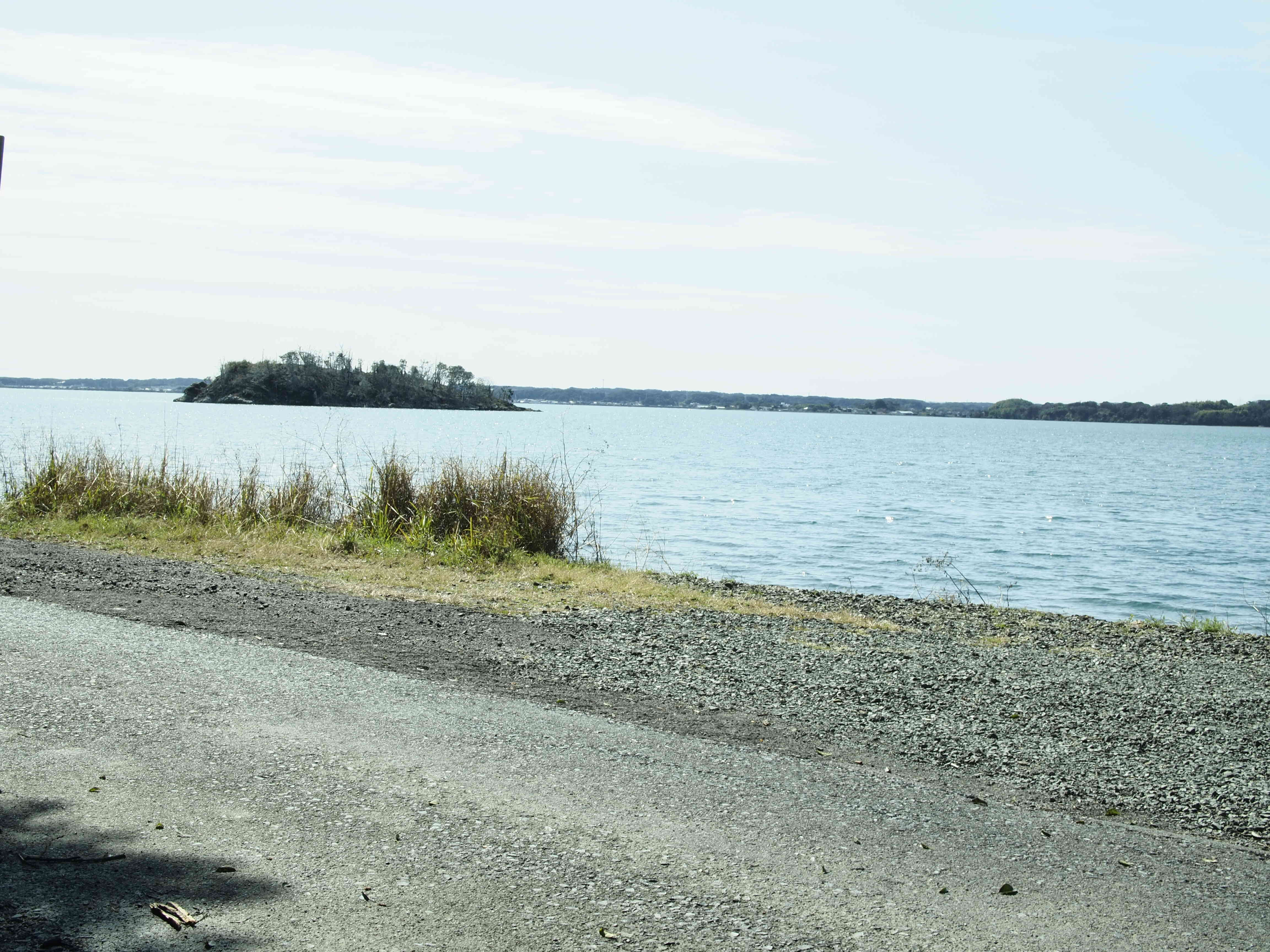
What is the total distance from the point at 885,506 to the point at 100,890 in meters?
34.6

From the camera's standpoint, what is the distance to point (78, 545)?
1393 centimetres

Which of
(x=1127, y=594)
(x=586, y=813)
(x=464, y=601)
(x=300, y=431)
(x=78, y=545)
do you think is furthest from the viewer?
(x=300, y=431)

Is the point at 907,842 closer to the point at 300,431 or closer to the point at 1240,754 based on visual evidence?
the point at 1240,754

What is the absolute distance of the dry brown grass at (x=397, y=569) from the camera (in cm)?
1144

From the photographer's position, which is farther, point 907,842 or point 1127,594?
point 1127,594

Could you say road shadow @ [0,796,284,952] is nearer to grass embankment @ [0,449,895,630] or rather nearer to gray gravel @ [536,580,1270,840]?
gray gravel @ [536,580,1270,840]

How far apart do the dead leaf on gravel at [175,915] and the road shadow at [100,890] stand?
16 millimetres

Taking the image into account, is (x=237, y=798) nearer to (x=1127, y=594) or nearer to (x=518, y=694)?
(x=518, y=694)

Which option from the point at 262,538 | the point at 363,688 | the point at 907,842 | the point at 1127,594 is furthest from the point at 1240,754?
the point at 1127,594

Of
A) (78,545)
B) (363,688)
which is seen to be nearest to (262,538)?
(78,545)

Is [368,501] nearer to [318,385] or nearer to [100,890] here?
[100,890]

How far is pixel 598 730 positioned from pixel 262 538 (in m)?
10.9

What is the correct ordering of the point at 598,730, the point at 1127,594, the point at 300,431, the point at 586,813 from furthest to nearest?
the point at 300,431
the point at 1127,594
the point at 598,730
the point at 586,813

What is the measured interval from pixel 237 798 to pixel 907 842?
9.13 feet
